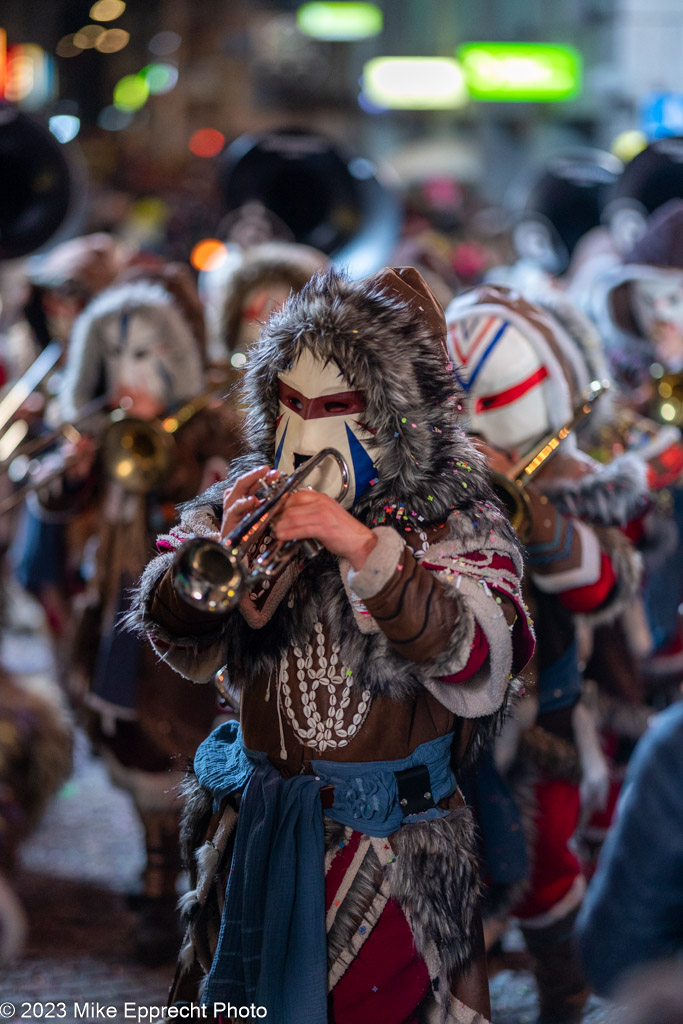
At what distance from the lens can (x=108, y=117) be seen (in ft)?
81.5

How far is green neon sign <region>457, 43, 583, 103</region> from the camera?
21375 mm

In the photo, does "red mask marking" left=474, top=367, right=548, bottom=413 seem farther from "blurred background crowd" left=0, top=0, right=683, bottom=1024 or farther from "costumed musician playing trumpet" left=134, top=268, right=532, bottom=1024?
"costumed musician playing trumpet" left=134, top=268, right=532, bottom=1024

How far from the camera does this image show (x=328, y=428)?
2395 millimetres

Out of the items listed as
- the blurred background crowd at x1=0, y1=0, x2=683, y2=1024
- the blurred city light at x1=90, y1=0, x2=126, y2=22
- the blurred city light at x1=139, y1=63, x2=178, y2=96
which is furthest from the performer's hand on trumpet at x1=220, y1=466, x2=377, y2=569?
the blurred city light at x1=139, y1=63, x2=178, y2=96

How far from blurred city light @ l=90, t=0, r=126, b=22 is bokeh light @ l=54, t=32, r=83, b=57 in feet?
1.44

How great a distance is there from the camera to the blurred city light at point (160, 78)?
25.6 m

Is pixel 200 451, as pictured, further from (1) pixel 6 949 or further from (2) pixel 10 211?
(2) pixel 10 211

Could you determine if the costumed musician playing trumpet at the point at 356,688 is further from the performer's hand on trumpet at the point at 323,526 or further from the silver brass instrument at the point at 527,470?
the silver brass instrument at the point at 527,470

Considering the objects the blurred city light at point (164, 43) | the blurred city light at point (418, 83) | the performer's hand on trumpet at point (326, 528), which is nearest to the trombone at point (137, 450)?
the performer's hand on trumpet at point (326, 528)

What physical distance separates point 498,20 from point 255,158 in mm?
20283

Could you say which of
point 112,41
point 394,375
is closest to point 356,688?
point 394,375

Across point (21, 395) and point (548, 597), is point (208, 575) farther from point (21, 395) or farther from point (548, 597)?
point (21, 395)

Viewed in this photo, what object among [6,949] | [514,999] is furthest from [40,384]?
[514,999]

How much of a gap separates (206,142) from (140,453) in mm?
27656
